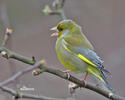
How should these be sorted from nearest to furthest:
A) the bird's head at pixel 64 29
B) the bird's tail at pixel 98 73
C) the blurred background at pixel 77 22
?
the bird's tail at pixel 98 73 < the bird's head at pixel 64 29 < the blurred background at pixel 77 22

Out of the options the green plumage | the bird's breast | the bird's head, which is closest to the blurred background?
the bird's head

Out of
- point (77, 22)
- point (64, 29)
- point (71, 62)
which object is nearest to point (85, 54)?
point (71, 62)

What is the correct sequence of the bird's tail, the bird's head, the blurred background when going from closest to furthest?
the bird's tail < the bird's head < the blurred background

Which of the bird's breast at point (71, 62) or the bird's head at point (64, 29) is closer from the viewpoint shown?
the bird's breast at point (71, 62)

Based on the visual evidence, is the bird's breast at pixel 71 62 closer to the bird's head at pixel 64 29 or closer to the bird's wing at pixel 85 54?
the bird's wing at pixel 85 54

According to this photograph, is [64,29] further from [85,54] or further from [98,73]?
[98,73]

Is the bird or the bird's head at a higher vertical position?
the bird's head

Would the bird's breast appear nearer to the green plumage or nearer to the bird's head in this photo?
the green plumage

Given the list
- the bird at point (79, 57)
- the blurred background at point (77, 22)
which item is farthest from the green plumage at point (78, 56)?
the blurred background at point (77, 22)

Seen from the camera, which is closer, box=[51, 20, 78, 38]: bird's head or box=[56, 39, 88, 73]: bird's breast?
box=[56, 39, 88, 73]: bird's breast

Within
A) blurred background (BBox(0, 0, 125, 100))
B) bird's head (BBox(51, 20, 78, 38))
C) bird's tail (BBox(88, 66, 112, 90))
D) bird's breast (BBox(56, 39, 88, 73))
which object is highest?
blurred background (BBox(0, 0, 125, 100))

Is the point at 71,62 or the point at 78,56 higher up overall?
the point at 78,56

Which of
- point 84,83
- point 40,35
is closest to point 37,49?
point 40,35

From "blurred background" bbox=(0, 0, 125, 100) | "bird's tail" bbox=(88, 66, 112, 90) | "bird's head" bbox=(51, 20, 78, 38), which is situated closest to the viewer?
"bird's tail" bbox=(88, 66, 112, 90)
